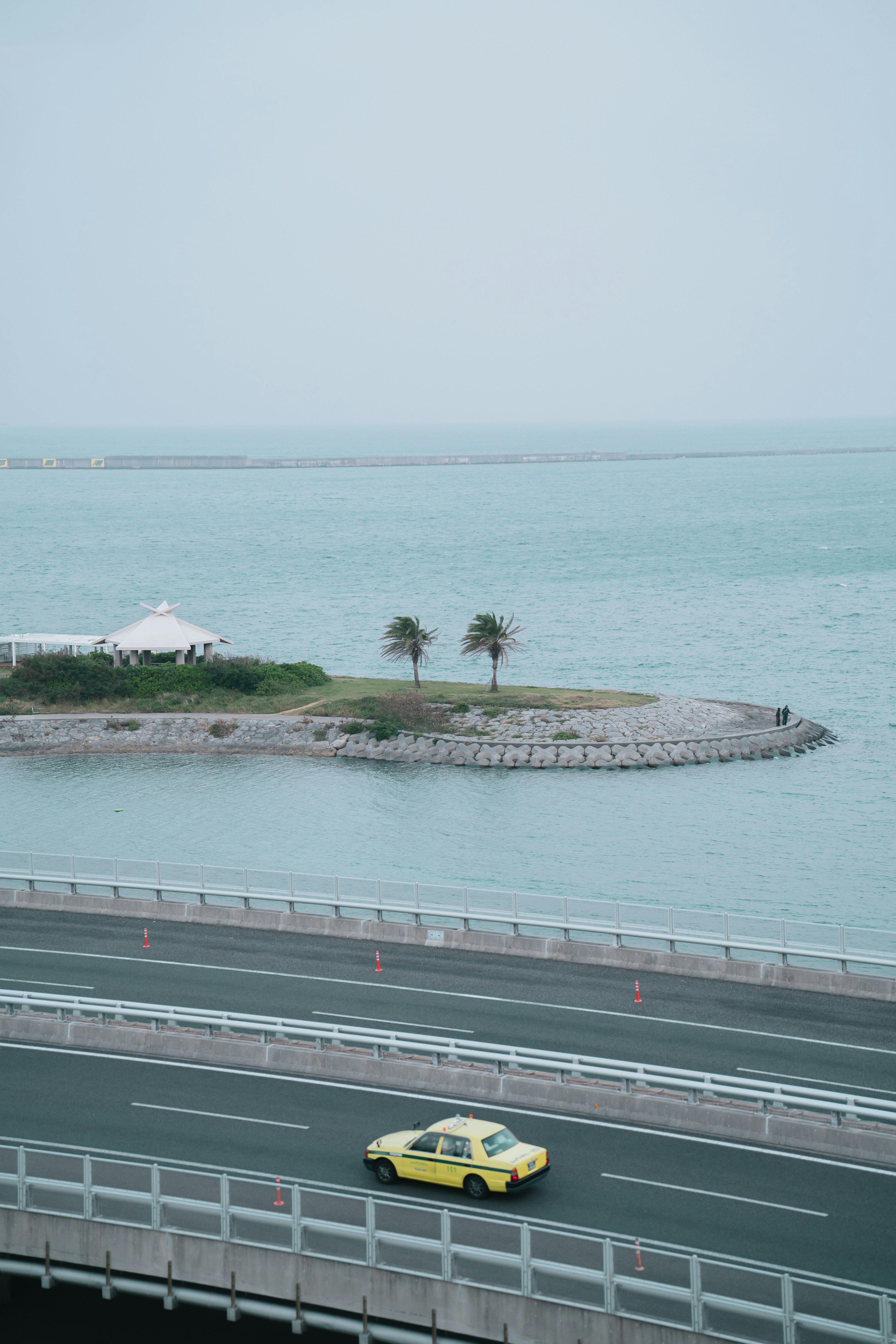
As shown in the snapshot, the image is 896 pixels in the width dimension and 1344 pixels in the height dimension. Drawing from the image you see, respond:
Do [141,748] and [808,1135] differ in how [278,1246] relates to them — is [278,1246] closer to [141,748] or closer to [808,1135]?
[808,1135]

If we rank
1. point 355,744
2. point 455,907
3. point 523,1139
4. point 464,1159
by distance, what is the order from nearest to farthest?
point 464,1159
point 523,1139
point 455,907
point 355,744

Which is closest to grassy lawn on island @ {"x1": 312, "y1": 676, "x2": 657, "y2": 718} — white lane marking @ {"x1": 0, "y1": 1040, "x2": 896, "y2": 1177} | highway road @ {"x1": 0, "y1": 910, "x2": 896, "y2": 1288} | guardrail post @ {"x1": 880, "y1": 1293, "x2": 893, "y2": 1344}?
highway road @ {"x1": 0, "y1": 910, "x2": 896, "y2": 1288}

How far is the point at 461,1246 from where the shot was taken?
1850 centimetres

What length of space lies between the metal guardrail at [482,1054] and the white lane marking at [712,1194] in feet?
6.92

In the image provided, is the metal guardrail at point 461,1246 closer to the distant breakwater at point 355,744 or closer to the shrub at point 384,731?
the distant breakwater at point 355,744

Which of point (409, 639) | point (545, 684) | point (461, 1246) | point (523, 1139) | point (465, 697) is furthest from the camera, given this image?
point (545, 684)

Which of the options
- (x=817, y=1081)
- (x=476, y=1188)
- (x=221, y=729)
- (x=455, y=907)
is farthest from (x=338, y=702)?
(x=476, y=1188)

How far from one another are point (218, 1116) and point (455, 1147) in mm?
5228

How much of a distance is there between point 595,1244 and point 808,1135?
571cm

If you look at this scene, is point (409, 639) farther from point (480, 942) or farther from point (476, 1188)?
point (476, 1188)

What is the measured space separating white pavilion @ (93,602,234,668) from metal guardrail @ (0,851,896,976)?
127ft

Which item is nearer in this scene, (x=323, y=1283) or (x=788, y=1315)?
(x=788, y=1315)

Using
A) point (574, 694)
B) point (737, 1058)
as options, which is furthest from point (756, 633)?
point (737, 1058)

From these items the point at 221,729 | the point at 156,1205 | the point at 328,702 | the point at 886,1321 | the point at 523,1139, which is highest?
the point at 886,1321
